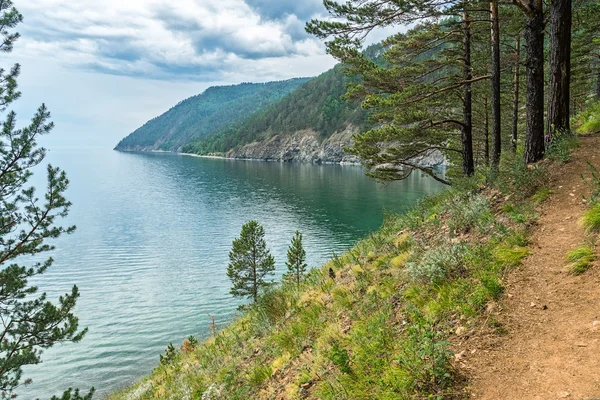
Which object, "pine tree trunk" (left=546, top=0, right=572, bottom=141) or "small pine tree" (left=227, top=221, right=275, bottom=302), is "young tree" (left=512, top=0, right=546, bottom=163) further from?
"small pine tree" (left=227, top=221, right=275, bottom=302)

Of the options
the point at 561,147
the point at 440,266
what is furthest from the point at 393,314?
the point at 561,147

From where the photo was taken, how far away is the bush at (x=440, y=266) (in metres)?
5.86

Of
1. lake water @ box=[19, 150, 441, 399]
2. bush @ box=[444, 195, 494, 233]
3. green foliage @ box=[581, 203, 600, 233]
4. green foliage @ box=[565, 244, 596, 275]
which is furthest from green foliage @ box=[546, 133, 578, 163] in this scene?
lake water @ box=[19, 150, 441, 399]

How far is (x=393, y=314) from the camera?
19.0 ft

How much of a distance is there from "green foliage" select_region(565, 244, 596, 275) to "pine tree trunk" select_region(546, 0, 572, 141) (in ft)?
17.5

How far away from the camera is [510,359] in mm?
3855

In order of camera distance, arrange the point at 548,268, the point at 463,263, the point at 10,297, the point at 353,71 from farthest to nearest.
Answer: the point at 353,71, the point at 10,297, the point at 463,263, the point at 548,268

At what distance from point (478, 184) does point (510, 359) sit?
21.7 feet

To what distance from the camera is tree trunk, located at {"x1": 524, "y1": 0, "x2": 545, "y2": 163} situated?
340 inches

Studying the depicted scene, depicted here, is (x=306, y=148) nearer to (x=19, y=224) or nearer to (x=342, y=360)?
(x=19, y=224)

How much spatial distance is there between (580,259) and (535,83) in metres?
5.96

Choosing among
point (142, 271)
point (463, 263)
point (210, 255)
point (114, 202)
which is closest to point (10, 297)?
point (463, 263)

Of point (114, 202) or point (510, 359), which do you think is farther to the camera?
point (114, 202)

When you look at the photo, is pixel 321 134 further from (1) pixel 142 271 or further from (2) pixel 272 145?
(1) pixel 142 271
